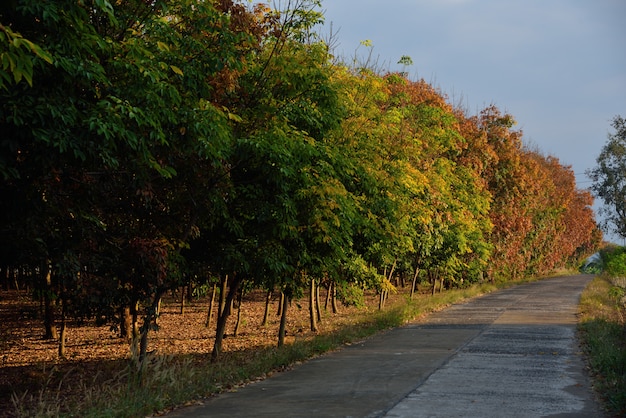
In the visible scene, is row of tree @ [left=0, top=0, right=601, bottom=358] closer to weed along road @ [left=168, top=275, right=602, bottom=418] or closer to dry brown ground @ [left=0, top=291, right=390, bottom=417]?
dry brown ground @ [left=0, top=291, right=390, bottom=417]

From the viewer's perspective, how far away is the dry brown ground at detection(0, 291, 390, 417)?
17.7 meters

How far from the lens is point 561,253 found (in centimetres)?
7006

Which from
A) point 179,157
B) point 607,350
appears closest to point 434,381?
point 607,350

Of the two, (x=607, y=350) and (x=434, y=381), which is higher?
(x=607, y=350)

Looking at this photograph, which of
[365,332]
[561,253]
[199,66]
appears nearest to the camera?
[199,66]

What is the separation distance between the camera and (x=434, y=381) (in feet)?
40.7

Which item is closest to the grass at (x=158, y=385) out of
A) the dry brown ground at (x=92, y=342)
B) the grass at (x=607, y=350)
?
the dry brown ground at (x=92, y=342)

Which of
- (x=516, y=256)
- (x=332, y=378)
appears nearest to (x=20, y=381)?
(x=332, y=378)

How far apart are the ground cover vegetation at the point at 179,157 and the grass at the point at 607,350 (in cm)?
529

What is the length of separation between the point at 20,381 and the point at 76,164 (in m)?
9.32

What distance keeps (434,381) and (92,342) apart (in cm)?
1485

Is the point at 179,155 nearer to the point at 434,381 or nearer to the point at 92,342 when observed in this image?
the point at 434,381

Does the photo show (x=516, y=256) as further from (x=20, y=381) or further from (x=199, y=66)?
(x=199, y=66)

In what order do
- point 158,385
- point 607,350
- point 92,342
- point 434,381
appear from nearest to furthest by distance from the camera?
point 158,385
point 434,381
point 607,350
point 92,342
